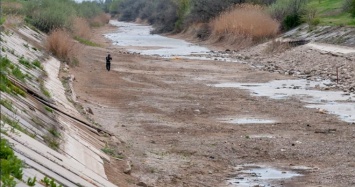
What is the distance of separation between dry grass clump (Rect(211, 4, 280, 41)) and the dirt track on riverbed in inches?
1038

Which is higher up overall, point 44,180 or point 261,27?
point 44,180

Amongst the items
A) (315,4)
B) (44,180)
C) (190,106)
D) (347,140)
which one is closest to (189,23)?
(315,4)

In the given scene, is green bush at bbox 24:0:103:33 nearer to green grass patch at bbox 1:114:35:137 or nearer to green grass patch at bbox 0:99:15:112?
green grass patch at bbox 0:99:15:112

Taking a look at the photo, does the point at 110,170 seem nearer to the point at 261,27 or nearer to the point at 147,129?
the point at 147,129

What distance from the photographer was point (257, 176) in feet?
45.8

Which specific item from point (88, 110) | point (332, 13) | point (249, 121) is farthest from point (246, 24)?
point (88, 110)

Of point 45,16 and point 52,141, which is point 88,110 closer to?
point 52,141

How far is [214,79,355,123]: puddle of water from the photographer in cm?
2284

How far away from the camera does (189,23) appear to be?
8300 cm

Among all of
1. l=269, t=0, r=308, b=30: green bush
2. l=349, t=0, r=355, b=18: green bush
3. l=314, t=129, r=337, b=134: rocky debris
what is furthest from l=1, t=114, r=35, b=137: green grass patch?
l=269, t=0, r=308, b=30: green bush

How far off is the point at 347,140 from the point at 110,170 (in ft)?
20.9

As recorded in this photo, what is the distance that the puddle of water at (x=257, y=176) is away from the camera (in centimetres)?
1339

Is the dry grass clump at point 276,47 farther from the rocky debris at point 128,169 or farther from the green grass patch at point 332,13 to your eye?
the rocky debris at point 128,169

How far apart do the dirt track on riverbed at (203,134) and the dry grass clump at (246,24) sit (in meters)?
26.4
